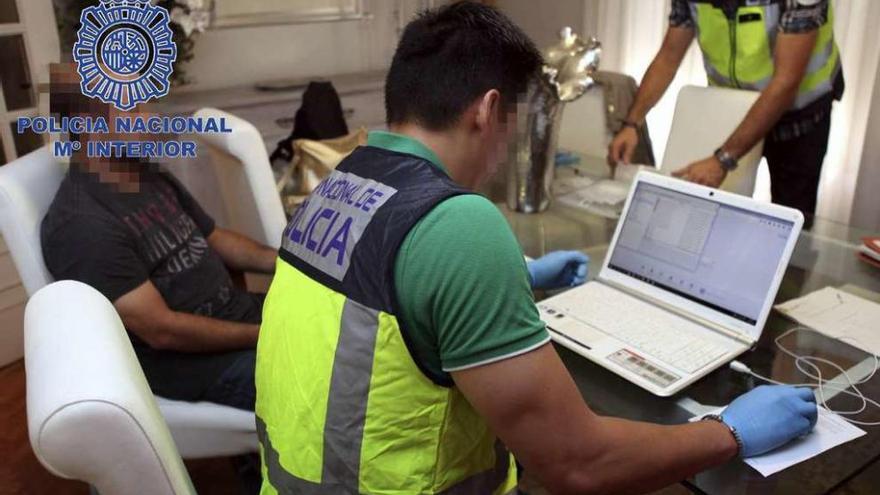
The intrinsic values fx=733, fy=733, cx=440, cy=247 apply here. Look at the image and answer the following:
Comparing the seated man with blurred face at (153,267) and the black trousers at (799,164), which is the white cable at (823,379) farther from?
the black trousers at (799,164)

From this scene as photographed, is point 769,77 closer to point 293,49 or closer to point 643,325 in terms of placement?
point 643,325

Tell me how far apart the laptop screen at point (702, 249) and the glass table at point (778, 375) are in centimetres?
11

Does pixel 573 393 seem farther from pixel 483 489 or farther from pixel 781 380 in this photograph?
pixel 781 380

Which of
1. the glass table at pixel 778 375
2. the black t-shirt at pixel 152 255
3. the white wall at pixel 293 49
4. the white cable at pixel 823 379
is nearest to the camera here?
the glass table at pixel 778 375

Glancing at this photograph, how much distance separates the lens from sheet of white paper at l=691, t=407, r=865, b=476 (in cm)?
96

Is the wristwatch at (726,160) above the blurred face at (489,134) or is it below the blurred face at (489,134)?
below

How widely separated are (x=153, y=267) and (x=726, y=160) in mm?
1470

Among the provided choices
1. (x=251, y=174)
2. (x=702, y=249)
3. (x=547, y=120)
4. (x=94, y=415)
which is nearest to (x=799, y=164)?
(x=547, y=120)

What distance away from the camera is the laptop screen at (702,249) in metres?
1.23

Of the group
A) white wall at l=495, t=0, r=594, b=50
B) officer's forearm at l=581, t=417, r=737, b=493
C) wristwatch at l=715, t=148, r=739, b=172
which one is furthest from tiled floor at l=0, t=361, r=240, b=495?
white wall at l=495, t=0, r=594, b=50

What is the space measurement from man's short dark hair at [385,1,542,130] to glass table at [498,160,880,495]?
49 cm

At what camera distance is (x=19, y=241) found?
133 centimetres

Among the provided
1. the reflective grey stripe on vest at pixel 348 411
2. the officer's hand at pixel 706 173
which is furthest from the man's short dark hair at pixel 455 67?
the officer's hand at pixel 706 173

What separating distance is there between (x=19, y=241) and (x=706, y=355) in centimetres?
122
